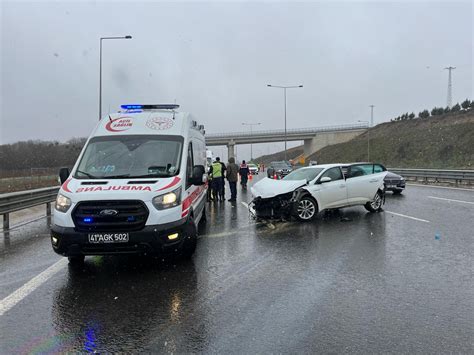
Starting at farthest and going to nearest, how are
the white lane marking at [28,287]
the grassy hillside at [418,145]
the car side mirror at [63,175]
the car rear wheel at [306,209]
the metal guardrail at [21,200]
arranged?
1. the grassy hillside at [418,145]
2. the car rear wheel at [306,209]
3. the metal guardrail at [21,200]
4. the car side mirror at [63,175]
5. the white lane marking at [28,287]

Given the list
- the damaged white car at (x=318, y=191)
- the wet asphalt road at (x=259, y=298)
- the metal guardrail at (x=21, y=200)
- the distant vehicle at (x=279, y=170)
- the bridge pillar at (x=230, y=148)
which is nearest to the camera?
the wet asphalt road at (x=259, y=298)

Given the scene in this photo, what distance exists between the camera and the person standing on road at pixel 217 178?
52.6ft

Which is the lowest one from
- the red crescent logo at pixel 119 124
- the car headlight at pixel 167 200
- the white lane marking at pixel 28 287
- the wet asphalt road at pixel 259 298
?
the white lane marking at pixel 28 287

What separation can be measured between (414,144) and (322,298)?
56.9 m

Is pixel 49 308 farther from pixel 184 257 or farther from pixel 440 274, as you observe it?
pixel 440 274

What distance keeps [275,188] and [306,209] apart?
3.27 feet

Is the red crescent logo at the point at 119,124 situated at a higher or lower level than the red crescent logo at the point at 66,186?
higher

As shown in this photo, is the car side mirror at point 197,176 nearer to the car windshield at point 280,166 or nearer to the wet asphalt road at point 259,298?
the wet asphalt road at point 259,298

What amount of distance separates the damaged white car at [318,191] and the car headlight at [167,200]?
480cm

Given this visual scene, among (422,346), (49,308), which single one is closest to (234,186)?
(49,308)

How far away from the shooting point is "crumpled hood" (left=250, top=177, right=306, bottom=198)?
10766mm

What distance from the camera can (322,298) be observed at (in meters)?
5.00

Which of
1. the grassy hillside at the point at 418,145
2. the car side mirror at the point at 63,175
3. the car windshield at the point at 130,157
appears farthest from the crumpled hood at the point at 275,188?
the grassy hillside at the point at 418,145

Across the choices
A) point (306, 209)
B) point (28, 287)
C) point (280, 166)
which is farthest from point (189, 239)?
point (280, 166)
